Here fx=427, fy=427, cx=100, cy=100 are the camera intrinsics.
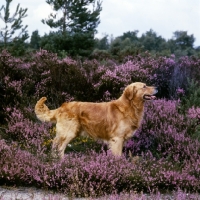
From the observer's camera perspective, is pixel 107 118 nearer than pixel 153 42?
Yes

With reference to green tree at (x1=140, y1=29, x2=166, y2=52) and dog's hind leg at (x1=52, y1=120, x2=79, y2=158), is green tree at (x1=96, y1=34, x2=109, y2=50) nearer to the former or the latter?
green tree at (x1=140, y1=29, x2=166, y2=52)

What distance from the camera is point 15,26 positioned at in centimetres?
1964

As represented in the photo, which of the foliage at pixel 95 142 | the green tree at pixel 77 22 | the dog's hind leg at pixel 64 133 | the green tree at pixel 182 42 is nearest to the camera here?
the foliage at pixel 95 142

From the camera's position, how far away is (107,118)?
7383 millimetres

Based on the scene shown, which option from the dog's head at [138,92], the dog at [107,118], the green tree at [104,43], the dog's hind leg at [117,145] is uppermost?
the green tree at [104,43]

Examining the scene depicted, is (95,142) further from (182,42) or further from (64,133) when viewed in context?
(182,42)

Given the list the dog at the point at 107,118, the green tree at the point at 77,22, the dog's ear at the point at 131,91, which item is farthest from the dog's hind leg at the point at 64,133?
the green tree at the point at 77,22

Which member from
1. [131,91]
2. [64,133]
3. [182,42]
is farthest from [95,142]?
[182,42]

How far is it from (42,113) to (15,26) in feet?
42.0

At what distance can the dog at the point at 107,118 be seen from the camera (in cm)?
727

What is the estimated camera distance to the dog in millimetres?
7266

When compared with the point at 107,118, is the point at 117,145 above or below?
below

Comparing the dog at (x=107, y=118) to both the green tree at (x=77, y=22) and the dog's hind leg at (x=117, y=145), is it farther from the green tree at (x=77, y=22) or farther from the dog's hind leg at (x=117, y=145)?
the green tree at (x=77, y=22)

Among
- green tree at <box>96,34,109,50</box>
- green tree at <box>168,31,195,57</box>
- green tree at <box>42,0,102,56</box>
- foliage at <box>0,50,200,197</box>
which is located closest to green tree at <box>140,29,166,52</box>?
green tree at <box>168,31,195,57</box>
